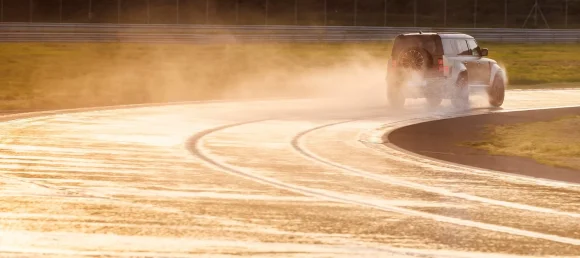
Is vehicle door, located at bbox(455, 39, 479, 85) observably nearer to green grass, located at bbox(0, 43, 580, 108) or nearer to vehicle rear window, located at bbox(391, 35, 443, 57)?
vehicle rear window, located at bbox(391, 35, 443, 57)

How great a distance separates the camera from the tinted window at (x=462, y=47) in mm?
29047

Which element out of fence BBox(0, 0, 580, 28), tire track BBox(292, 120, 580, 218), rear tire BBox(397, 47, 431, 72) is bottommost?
fence BBox(0, 0, 580, 28)

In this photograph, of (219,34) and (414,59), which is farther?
(219,34)

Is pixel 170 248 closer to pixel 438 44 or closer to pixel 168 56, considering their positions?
pixel 438 44

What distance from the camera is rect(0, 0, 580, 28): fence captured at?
257 ft

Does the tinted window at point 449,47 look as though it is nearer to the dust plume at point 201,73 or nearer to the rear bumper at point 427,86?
the rear bumper at point 427,86

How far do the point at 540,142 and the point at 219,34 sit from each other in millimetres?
45932

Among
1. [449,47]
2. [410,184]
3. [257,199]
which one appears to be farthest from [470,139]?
[257,199]

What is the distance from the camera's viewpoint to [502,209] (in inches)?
484

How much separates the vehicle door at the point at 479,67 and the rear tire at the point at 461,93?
1.91 ft

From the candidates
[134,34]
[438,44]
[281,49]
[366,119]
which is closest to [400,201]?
[366,119]

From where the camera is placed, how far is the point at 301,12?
8931cm

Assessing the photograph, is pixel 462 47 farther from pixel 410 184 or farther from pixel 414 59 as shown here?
pixel 410 184

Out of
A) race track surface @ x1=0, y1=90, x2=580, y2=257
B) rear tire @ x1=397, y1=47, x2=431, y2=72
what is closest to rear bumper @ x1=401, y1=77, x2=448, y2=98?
rear tire @ x1=397, y1=47, x2=431, y2=72
